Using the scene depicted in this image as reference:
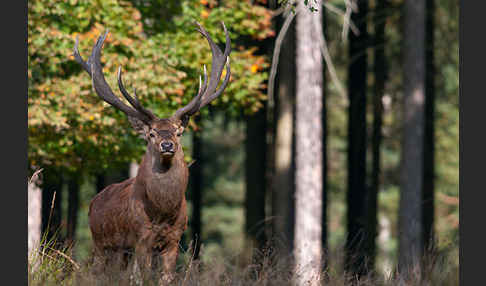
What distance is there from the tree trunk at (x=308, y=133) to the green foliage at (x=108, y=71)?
1.25 m

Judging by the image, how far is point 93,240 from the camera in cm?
962

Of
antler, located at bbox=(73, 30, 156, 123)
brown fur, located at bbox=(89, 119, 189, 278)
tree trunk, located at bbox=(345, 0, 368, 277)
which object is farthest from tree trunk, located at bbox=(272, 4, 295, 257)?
brown fur, located at bbox=(89, 119, 189, 278)

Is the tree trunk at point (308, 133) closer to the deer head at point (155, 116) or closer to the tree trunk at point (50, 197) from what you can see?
the deer head at point (155, 116)

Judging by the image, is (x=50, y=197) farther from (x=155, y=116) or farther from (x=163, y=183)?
(x=163, y=183)

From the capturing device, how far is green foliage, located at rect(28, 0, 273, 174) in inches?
499

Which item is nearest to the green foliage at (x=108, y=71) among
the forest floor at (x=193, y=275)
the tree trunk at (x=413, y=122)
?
the tree trunk at (x=413, y=122)

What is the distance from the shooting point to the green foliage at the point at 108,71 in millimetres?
12680

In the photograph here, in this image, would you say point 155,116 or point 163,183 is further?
point 155,116

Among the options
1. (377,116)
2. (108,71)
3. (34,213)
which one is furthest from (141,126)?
(377,116)

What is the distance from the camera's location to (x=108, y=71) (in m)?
12.7

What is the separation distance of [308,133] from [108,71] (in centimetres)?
357

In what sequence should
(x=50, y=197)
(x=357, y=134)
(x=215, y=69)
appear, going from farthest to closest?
(x=357, y=134) → (x=50, y=197) → (x=215, y=69)

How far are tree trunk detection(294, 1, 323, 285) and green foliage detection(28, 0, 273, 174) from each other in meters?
1.25

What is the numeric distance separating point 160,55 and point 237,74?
1.54 meters
